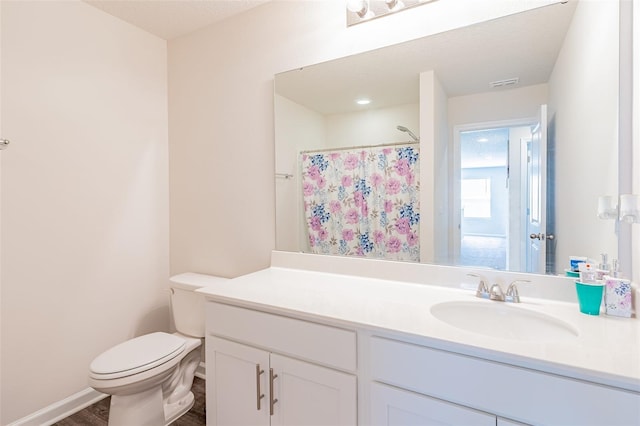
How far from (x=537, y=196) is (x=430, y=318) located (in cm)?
70

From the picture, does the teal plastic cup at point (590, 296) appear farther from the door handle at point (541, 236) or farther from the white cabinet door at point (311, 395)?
the white cabinet door at point (311, 395)

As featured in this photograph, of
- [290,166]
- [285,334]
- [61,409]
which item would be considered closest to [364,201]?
[290,166]

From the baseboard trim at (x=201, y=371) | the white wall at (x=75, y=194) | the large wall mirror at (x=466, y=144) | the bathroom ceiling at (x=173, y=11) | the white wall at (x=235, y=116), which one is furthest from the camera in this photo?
the baseboard trim at (x=201, y=371)

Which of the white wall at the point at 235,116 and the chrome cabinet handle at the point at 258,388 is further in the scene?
the white wall at the point at 235,116

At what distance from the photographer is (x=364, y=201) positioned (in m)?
1.70

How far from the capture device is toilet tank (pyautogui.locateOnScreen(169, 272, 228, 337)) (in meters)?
1.98

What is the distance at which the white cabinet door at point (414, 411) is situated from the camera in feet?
2.96

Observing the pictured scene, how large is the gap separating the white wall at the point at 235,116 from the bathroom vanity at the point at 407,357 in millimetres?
587

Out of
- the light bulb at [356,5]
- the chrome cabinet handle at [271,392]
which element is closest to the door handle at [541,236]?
the chrome cabinet handle at [271,392]

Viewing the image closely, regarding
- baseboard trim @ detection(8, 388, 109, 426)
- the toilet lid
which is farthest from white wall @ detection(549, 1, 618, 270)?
baseboard trim @ detection(8, 388, 109, 426)

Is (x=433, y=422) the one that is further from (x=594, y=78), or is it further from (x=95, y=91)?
(x=95, y=91)

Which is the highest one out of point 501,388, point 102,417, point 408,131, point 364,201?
point 408,131

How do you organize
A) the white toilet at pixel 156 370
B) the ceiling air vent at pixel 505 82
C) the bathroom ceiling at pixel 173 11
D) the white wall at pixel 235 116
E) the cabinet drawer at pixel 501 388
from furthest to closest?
the bathroom ceiling at pixel 173 11, the white wall at pixel 235 116, the white toilet at pixel 156 370, the ceiling air vent at pixel 505 82, the cabinet drawer at pixel 501 388

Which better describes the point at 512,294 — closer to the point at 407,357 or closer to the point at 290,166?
the point at 407,357
